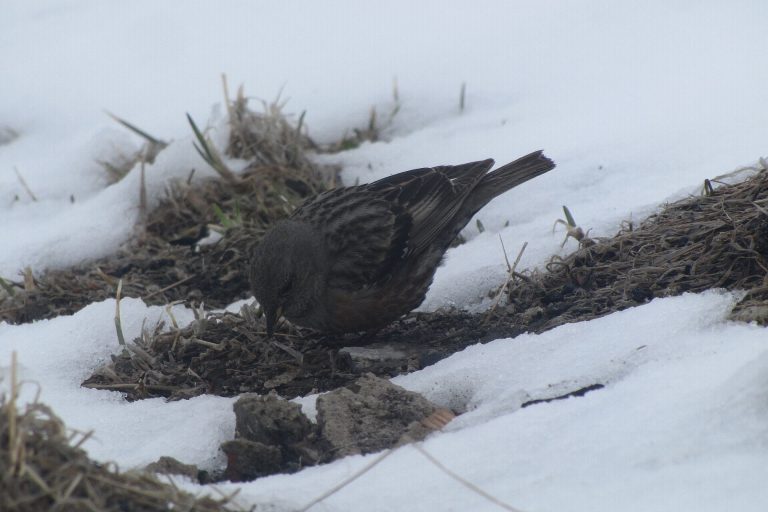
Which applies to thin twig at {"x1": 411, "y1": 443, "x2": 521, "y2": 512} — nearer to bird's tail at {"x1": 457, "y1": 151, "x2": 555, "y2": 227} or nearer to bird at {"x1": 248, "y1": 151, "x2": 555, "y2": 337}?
bird at {"x1": 248, "y1": 151, "x2": 555, "y2": 337}

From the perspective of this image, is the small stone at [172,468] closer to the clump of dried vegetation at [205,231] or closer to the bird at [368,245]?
the bird at [368,245]

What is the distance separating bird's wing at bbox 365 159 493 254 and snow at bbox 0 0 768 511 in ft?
1.04

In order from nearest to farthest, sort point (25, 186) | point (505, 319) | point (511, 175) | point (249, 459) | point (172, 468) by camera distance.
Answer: point (172, 468) → point (249, 459) → point (505, 319) → point (511, 175) → point (25, 186)

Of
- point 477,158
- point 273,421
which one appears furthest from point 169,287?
point 477,158

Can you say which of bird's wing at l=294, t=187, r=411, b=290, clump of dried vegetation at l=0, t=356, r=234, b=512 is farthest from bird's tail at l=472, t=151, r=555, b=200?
clump of dried vegetation at l=0, t=356, r=234, b=512

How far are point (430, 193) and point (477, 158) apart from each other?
1291 mm

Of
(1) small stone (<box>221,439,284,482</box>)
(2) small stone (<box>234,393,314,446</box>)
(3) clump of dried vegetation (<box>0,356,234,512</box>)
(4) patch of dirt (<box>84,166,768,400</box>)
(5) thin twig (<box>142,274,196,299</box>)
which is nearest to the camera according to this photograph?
(3) clump of dried vegetation (<box>0,356,234,512</box>)

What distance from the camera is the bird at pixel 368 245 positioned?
16.3 feet

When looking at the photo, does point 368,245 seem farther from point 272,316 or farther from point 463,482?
point 463,482

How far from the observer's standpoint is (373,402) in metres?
3.65

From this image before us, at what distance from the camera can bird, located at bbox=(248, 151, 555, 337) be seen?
4961mm

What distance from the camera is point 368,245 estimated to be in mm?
5223

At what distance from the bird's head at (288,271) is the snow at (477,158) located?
647 mm

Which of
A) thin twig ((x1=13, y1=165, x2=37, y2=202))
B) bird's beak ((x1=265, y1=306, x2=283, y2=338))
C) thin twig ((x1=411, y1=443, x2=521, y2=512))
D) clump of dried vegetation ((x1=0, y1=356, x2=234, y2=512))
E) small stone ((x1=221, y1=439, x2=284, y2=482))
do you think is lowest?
thin twig ((x1=411, y1=443, x2=521, y2=512))
